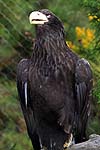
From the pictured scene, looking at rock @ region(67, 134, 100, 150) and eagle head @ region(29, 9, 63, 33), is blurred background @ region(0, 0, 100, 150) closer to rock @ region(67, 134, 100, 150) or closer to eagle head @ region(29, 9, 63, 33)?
eagle head @ region(29, 9, 63, 33)

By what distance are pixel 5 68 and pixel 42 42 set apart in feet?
11.2

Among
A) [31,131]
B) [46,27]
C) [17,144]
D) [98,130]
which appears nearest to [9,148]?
[17,144]

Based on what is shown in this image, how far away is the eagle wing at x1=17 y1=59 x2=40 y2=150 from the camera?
9.06m

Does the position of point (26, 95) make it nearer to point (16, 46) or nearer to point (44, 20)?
point (44, 20)

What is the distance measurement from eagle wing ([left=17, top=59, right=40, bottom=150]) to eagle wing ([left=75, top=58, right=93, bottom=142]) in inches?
15.7

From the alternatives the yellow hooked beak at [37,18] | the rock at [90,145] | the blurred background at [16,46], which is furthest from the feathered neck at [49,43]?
the blurred background at [16,46]

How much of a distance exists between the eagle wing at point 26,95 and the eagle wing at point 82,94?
399 millimetres

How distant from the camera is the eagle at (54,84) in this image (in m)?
8.93

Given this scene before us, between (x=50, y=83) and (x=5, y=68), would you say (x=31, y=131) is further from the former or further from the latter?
(x=5, y=68)

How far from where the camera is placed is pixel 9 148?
11133 millimetres

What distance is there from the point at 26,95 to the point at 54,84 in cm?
31

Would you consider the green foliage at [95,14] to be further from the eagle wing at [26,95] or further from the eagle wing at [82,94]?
the eagle wing at [26,95]

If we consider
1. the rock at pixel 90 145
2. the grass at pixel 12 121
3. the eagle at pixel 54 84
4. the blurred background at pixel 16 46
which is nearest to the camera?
the rock at pixel 90 145

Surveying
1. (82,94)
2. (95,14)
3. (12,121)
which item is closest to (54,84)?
(82,94)
